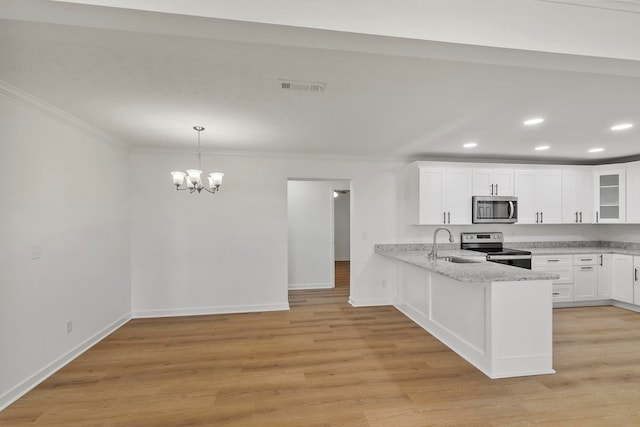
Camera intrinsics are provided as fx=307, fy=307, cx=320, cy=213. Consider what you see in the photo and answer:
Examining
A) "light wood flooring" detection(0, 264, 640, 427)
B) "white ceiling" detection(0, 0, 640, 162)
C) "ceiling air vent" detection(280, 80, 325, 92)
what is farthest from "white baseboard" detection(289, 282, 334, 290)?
"ceiling air vent" detection(280, 80, 325, 92)

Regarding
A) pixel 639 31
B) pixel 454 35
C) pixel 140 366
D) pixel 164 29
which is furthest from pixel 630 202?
pixel 140 366

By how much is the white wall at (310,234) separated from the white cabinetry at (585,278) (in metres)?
4.09

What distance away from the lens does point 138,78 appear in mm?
2152

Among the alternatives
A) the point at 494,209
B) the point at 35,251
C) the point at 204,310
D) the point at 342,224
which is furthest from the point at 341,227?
the point at 35,251

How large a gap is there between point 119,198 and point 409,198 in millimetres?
4271

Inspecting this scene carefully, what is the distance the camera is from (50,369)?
2799mm

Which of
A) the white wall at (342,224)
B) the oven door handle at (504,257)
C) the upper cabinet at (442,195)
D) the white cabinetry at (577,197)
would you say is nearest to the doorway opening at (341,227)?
the white wall at (342,224)

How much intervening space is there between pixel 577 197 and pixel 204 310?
6287 mm

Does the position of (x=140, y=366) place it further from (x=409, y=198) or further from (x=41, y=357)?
(x=409, y=198)

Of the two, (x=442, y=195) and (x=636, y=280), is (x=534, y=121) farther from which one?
(x=636, y=280)

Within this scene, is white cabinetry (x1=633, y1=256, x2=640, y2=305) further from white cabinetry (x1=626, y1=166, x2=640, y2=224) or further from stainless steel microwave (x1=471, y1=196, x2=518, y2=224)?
stainless steel microwave (x1=471, y1=196, x2=518, y2=224)

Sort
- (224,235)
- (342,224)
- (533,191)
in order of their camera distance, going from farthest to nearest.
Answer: (342,224) < (533,191) < (224,235)

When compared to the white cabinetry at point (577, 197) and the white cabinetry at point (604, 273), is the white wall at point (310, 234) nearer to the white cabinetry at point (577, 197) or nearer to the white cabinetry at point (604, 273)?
the white cabinetry at point (577, 197)

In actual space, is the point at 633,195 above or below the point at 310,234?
above
